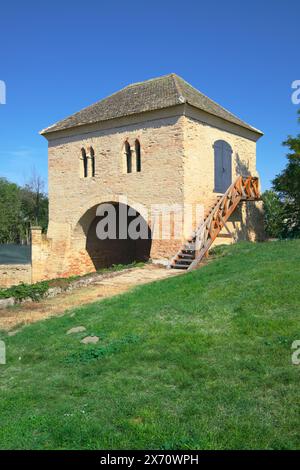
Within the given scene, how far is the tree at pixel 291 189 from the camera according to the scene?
1812 centimetres

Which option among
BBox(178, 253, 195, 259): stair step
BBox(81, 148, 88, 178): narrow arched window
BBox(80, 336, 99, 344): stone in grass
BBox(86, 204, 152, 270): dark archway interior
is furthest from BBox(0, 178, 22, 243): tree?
BBox(80, 336, 99, 344): stone in grass

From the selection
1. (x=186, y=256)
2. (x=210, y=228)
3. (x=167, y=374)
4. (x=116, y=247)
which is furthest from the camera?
(x=116, y=247)

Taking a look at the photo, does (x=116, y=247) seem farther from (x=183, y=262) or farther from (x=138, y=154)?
(x=183, y=262)

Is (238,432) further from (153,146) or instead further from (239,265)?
(153,146)

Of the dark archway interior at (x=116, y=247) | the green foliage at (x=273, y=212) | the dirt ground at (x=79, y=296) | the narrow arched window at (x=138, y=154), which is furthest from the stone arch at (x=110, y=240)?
the green foliage at (x=273, y=212)

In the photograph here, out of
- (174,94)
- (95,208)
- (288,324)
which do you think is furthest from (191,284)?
(95,208)

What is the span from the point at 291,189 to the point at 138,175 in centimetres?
779

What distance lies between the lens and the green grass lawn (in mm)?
3809

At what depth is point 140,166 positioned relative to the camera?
16609mm

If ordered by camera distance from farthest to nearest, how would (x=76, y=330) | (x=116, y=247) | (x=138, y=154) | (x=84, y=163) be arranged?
(x=116, y=247) → (x=84, y=163) → (x=138, y=154) → (x=76, y=330)

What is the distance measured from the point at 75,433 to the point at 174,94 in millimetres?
13989

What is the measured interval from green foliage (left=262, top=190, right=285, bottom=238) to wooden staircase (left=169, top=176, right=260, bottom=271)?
2435 mm

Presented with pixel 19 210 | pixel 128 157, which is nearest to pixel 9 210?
pixel 19 210

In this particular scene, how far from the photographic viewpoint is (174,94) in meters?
15.7
